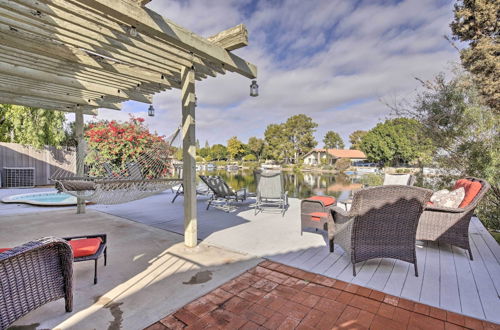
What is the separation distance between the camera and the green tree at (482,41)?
5355mm

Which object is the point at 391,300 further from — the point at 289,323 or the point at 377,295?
the point at 289,323

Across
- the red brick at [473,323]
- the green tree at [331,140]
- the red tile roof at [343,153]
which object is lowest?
the red brick at [473,323]

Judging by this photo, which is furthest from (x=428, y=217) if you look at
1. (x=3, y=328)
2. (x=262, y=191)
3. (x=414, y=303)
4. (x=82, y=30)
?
(x=82, y=30)

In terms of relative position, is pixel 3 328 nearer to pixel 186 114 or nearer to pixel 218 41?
pixel 186 114

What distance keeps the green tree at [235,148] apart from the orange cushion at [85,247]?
47.7 metres

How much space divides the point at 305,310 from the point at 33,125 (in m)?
14.8

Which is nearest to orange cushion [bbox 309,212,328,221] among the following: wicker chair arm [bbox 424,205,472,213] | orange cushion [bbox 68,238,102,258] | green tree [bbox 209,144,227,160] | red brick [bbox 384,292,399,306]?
wicker chair arm [bbox 424,205,472,213]

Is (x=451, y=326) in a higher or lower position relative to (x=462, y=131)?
lower

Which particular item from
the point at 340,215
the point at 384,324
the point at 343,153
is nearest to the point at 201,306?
the point at 384,324

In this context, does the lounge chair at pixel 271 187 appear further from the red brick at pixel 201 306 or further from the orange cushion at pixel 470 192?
the red brick at pixel 201 306

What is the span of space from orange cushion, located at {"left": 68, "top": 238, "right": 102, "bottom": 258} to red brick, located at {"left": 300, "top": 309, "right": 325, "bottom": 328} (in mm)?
2008

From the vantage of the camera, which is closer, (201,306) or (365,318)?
(365,318)

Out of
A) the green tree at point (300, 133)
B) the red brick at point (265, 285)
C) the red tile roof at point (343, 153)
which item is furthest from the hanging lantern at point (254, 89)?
the red tile roof at point (343, 153)

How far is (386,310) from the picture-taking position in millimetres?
1910
